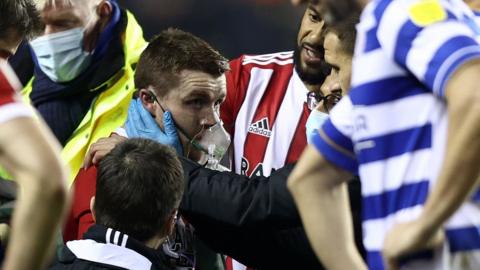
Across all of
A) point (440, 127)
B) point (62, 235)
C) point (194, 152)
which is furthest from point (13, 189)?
point (440, 127)

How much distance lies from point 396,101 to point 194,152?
4.44 ft

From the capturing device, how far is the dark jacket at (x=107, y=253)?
3029mm

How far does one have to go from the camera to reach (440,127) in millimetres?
2463

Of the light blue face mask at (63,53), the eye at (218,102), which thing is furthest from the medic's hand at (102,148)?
the light blue face mask at (63,53)

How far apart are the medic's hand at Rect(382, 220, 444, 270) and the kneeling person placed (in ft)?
2.63

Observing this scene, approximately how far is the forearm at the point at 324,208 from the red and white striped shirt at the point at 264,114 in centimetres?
135

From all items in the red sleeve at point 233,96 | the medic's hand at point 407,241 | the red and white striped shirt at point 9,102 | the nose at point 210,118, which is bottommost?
the red sleeve at point 233,96

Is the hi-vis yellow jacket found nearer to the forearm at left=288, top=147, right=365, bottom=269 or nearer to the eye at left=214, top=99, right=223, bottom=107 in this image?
the eye at left=214, top=99, right=223, bottom=107

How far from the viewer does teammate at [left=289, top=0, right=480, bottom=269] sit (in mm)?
2336

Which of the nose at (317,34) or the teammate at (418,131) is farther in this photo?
the nose at (317,34)

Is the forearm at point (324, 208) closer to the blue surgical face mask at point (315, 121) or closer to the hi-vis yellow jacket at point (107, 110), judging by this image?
the blue surgical face mask at point (315, 121)

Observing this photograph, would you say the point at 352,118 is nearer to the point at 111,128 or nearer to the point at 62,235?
the point at 62,235

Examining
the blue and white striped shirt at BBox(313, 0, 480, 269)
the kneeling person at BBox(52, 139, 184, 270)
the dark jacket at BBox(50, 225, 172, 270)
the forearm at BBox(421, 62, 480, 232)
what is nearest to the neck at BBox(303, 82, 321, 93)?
the kneeling person at BBox(52, 139, 184, 270)

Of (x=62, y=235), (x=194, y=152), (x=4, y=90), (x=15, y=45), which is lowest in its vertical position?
(x=62, y=235)
